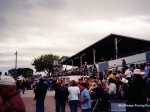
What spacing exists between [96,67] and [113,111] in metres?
17.8

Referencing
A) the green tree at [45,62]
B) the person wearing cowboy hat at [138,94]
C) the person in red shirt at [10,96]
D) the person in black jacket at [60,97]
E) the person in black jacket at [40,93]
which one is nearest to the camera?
the person in red shirt at [10,96]

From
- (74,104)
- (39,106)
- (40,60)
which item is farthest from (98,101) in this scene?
(40,60)

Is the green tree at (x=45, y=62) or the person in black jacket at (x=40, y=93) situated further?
the green tree at (x=45, y=62)

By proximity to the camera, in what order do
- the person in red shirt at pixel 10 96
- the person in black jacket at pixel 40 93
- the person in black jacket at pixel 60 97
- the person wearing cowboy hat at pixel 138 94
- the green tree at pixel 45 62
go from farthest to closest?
the green tree at pixel 45 62 < the person in black jacket at pixel 40 93 < the person in black jacket at pixel 60 97 < the person wearing cowboy hat at pixel 138 94 < the person in red shirt at pixel 10 96

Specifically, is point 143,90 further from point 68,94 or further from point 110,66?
point 110,66

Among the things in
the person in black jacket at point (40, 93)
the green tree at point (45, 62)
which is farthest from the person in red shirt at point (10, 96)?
the green tree at point (45, 62)

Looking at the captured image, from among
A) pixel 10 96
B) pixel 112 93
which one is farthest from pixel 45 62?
pixel 10 96

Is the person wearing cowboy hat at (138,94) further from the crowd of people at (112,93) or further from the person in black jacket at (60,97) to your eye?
the person in black jacket at (60,97)

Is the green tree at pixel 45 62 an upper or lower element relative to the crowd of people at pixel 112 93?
upper

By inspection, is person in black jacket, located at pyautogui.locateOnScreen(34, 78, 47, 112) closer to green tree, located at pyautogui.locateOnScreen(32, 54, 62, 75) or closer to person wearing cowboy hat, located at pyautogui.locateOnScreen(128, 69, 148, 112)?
person wearing cowboy hat, located at pyautogui.locateOnScreen(128, 69, 148, 112)

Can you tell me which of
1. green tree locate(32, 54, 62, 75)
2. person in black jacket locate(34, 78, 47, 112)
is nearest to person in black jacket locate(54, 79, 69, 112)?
person in black jacket locate(34, 78, 47, 112)

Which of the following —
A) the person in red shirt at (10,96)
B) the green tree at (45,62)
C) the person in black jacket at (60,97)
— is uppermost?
the green tree at (45,62)

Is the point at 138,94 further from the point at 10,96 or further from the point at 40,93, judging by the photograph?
the point at 40,93

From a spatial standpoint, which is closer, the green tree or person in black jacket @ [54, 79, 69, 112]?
person in black jacket @ [54, 79, 69, 112]
